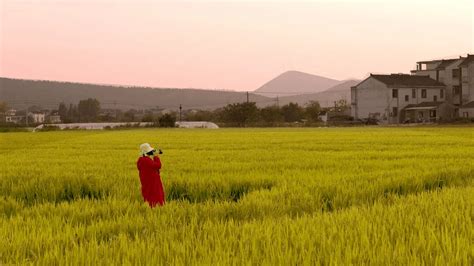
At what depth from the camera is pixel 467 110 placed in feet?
217

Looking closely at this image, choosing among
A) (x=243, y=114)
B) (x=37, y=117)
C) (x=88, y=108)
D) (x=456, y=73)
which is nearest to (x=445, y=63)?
(x=456, y=73)

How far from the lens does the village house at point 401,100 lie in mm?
68625

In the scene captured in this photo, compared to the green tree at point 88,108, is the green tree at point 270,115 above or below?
below

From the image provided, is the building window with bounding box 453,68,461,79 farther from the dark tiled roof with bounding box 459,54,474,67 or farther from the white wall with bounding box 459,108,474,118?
the white wall with bounding box 459,108,474,118

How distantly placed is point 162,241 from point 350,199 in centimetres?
356

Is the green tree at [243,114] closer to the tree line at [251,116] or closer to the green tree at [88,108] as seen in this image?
the tree line at [251,116]

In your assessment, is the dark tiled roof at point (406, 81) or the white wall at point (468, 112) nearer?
the white wall at point (468, 112)

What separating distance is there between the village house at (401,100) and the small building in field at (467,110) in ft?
7.03

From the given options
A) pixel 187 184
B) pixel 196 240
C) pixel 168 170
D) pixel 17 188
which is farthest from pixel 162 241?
pixel 168 170

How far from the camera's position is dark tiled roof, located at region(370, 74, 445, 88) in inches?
2786

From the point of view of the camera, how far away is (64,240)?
426cm

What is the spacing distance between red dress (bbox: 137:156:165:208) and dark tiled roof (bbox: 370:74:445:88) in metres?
67.0

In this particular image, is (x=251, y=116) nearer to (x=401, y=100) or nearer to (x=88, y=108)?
(x=401, y=100)

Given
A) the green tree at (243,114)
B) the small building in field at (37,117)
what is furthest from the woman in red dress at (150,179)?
the small building in field at (37,117)
